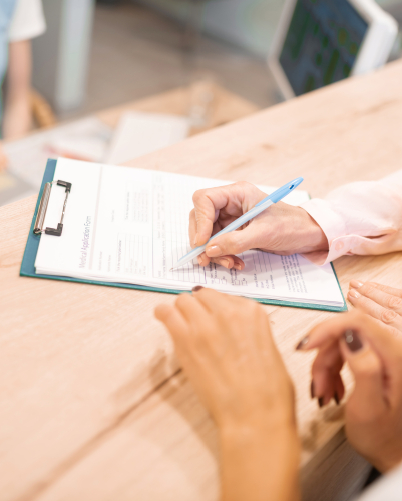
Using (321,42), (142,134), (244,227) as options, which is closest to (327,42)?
(321,42)

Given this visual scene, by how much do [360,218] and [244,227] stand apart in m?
0.20

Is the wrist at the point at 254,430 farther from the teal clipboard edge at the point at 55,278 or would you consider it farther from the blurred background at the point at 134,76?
the blurred background at the point at 134,76

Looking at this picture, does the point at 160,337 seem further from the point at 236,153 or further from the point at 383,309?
the point at 236,153

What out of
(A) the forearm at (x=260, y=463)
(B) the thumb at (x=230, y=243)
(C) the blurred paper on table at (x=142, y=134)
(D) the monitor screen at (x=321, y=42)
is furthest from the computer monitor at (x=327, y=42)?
(A) the forearm at (x=260, y=463)

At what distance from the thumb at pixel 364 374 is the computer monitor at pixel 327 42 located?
933 millimetres

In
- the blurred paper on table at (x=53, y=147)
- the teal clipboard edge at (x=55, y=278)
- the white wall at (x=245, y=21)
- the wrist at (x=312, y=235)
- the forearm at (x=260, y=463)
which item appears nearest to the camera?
the forearm at (x=260, y=463)

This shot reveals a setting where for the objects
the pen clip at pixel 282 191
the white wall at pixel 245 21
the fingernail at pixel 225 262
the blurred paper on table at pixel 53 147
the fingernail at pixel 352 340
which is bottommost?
the fingernail at pixel 352 340

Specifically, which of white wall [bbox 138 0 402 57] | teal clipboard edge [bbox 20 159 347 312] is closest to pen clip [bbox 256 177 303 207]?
teal clipboard edge [bbox 20 159 347 312]

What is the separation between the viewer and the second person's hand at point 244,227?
564 mm

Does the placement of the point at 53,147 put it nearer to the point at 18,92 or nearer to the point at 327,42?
the point at 18,92

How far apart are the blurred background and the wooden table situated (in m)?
0.72

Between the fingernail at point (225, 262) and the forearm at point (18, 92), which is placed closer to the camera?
the fingernail at point (225, 262)

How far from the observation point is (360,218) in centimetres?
68

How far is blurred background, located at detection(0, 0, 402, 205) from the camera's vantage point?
1.39 m
